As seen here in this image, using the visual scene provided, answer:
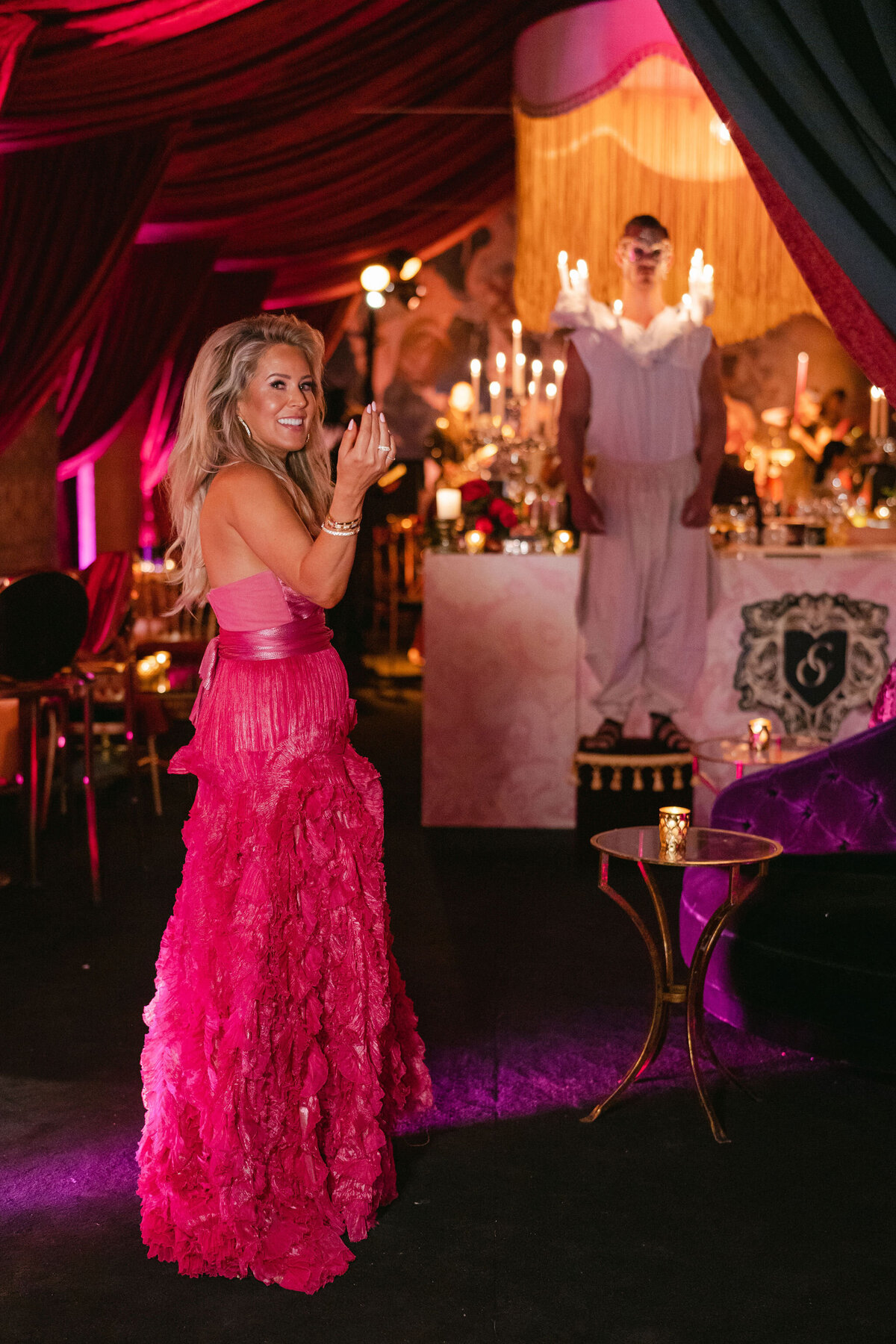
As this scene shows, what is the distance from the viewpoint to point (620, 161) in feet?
18.1

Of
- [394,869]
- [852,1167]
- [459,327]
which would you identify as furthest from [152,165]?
[459,327]

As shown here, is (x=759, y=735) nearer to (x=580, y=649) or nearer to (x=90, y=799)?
(x=580, y=649)

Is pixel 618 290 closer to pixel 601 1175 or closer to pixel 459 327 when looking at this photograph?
pixel 601 1175

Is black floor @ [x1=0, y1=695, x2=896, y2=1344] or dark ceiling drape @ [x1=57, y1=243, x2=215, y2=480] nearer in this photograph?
black floor @ [x1=0, y1=695, x2=896, y2=1344]

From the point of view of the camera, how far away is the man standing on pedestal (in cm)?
476

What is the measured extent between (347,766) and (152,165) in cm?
323

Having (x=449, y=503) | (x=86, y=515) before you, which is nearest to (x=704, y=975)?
(x=449, y=503)

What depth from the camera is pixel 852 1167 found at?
277cm

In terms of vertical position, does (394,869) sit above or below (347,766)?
below

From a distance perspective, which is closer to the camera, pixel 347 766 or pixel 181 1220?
pixel 181 1220

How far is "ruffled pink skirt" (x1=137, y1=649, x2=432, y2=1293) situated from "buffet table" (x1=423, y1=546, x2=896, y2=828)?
284 centimetres

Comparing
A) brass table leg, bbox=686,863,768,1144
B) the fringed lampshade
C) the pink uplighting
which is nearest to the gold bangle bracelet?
brass table leg, bbox=686,863,768,1144

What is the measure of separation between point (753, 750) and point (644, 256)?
1.76 m

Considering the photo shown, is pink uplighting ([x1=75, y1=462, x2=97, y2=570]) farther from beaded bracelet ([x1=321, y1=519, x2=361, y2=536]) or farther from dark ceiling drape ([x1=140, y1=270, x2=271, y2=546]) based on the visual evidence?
beaded bracelet ([x1=321, y1=519, x2=361, y2=536])
